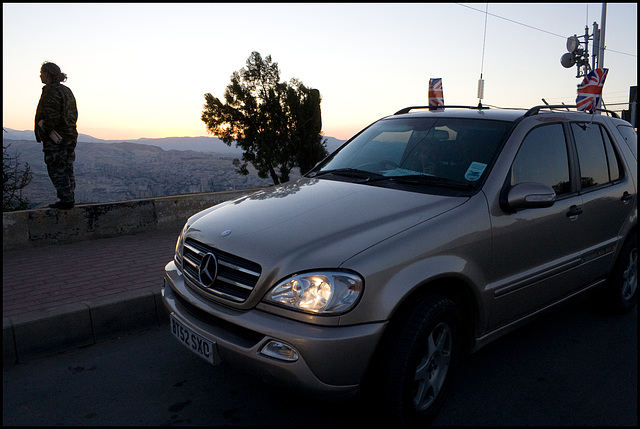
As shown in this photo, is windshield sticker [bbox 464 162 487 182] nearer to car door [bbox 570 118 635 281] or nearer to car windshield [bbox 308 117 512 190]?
car windshield [bbox 308 117 512 190]

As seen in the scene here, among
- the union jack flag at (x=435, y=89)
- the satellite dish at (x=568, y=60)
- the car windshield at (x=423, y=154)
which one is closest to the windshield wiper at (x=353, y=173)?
the car windshield at (x=423, y=154)

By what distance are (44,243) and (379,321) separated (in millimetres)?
5211

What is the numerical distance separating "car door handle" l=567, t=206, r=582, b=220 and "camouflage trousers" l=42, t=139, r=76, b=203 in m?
5.63

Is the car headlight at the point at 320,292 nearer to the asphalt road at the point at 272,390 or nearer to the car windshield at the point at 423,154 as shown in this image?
the asphalt road at the point at 272,390

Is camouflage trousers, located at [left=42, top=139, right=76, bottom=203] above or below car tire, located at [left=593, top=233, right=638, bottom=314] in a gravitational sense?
above

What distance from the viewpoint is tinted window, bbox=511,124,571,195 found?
10.4 ft

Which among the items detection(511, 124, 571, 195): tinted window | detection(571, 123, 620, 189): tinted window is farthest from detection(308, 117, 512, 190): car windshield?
detection(571, 123, 620, 189): tinted window

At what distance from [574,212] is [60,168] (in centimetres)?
582

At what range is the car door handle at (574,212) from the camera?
10.9 feet

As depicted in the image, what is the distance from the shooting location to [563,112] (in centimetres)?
376

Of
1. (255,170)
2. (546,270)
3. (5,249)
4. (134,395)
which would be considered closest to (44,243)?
(5,249)

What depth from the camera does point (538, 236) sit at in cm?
306

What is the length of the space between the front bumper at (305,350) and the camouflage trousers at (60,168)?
4.71 meters

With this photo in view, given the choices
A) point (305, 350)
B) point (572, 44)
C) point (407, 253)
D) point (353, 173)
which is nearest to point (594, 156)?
point (353, 173)
